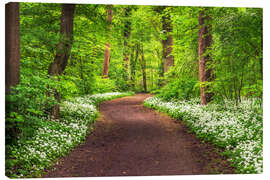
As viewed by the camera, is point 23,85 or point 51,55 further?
point 51,55

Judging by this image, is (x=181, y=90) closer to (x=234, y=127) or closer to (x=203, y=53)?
(x=203, y=53)

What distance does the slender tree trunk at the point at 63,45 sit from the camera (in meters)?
6.77

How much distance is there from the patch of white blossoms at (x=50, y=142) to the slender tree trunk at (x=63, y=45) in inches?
29.6

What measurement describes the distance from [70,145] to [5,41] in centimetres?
267

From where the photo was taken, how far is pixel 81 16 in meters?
7.73

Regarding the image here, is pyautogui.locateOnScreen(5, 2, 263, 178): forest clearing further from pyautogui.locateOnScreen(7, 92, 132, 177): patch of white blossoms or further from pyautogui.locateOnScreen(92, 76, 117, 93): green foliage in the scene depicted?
pyautogui.locateOnScreen(92, 76, 117, 93): green foliage

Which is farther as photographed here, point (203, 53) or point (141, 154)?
point (203, 53)

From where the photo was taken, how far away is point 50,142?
511 cm

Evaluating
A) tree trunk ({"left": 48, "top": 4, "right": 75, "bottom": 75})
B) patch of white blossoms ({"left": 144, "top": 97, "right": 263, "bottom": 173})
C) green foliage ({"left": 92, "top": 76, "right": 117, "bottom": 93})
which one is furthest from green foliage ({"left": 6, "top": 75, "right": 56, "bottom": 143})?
green foliage ({"left": 92, "top": 76, "right": 117, "bottom": 93})

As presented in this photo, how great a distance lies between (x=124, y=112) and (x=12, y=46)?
19.5ft

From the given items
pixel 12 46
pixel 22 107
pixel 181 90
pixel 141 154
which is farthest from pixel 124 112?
pixel 12 46
